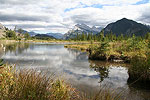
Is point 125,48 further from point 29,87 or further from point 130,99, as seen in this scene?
point 29,87

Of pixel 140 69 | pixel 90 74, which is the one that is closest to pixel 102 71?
pixel 90 74

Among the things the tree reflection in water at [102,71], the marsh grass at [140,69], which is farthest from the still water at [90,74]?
the marsh grass at [140,69]

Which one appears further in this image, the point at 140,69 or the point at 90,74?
the point at 90,74

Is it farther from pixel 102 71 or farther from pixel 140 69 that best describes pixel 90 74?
pixel 140 69

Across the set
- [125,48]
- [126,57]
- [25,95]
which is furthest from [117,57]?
[25,95]

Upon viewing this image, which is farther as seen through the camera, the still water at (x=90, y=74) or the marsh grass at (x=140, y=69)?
the marsh grass at (x=140, y=69)

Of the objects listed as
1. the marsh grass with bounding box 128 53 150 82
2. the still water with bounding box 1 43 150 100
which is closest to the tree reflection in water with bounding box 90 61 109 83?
the still water with bounding box 1 43 150 100

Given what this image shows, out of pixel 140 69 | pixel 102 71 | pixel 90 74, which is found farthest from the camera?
pixel 102 71

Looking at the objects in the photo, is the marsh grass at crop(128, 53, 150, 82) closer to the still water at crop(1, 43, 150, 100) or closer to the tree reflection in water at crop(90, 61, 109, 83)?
the still water at crop(1, 43, 150, 100)

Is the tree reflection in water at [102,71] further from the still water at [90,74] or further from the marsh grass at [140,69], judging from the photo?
the marsh grass at [140,69]

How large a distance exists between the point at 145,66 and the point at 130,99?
3427 mm

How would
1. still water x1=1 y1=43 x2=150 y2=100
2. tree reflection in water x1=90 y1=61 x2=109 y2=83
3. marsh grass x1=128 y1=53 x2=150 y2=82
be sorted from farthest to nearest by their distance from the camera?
1. tree reflection in water x1=90 y1=61 x2=109 y2=83
2. marsh grass x1=128 y1=53 x2=150 y2=82
3. still water x1=1 y1=43 x2=150 y2=100

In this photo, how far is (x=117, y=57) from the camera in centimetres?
1959

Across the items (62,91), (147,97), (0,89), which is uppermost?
(0,89)
